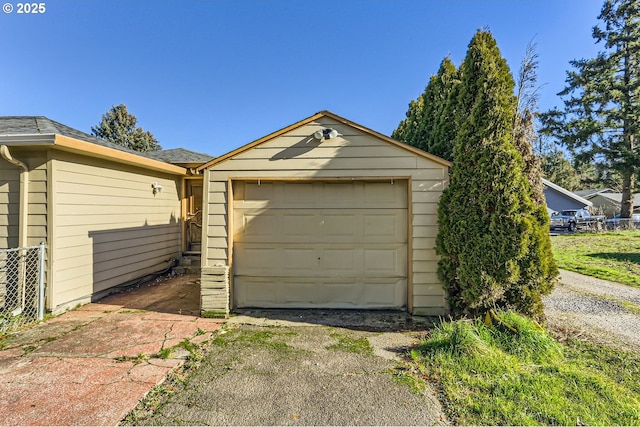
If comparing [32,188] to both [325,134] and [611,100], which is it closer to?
[325,134]

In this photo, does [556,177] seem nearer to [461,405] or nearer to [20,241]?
[461,405]

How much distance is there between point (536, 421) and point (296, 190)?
3729 millimetres

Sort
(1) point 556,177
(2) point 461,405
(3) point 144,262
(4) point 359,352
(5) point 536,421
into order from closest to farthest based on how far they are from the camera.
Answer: (5) point 536,421 → (2) point 461,405 → (4) point 359,352 → (3) point 144,262 → (1) point 556,177

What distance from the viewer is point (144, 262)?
6387 millimetres

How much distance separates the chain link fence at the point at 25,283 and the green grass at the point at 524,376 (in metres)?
5.29

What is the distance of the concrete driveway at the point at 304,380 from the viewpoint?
219cm

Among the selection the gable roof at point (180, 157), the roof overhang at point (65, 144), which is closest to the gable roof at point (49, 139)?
the roof overhang at point (65, 144)

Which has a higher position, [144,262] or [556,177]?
[556,177]

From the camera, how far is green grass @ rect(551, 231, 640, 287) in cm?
666

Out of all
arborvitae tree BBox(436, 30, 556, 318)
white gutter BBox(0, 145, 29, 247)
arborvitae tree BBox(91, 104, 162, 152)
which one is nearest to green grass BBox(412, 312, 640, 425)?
arborvitae tree BBox(436, 30, 556, 318)

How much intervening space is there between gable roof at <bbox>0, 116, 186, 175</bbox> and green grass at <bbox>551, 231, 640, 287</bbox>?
10.6m

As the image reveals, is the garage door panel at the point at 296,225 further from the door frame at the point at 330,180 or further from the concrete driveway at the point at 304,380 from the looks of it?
the concrete driveway at the point at 304,380

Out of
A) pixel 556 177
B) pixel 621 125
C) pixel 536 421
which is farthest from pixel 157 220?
pixel 556 177

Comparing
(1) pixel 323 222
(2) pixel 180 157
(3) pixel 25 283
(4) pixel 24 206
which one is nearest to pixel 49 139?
(4) pixel 24 206
